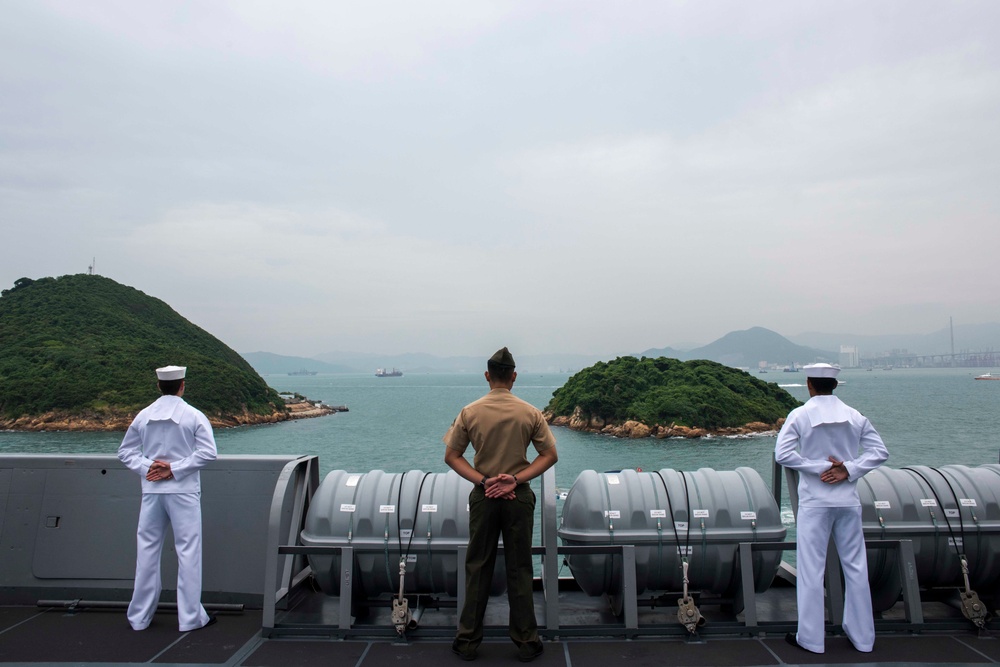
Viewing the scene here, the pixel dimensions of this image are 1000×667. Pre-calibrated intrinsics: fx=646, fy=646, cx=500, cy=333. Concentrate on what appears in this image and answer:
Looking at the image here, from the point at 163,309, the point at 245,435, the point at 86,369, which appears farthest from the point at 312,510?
the point at 163,309

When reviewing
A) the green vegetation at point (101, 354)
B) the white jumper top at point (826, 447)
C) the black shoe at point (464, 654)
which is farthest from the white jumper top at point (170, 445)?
the green vegetation at point (101, 354)

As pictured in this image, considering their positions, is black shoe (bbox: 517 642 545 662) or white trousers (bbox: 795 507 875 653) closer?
black shoe (bbox: 517 642 545 662)

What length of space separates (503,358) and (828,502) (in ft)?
9.21

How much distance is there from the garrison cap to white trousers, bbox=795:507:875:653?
260cm

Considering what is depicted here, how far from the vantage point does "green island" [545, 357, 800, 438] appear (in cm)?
8888

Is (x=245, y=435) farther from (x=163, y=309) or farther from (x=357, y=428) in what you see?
(x=163, y=309)

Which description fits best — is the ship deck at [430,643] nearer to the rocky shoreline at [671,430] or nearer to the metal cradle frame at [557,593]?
the metal cradle frame at [557,593]

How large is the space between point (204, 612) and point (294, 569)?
0.81 metres

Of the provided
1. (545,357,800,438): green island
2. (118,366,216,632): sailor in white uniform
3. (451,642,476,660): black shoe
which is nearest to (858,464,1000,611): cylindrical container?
(451,642,476,660): black shoe

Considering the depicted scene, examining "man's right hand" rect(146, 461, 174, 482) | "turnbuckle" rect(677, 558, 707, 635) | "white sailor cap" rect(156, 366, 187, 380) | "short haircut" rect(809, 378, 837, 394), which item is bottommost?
"turnbuckle" rect(677, 558, 707, 635)

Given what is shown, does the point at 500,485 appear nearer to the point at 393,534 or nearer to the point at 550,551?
the point at 550,551

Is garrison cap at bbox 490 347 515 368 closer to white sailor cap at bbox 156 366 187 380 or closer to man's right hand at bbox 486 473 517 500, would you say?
man's right hand at bbox 486 473 517 500

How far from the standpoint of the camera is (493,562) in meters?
4.92

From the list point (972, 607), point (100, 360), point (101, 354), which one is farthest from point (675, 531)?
point (101, 354)
